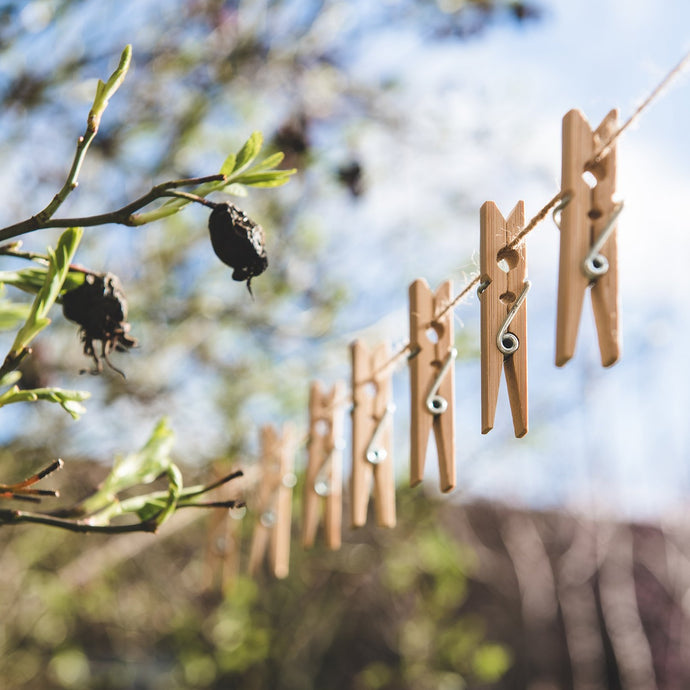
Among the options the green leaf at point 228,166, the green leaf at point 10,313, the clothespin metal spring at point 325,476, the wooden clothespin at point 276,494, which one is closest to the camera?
the green leaf at point 228,166

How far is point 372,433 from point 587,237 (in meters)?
0.64

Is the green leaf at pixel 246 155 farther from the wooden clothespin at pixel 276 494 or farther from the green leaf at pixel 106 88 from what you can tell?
the wooden clothespin at pixel 276 494

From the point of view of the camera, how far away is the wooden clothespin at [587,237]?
68 centimetres

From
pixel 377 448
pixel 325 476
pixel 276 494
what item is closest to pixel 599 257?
pixel 377 448

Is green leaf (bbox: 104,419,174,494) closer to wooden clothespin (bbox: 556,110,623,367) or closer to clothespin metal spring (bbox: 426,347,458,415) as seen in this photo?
clothespin metal spring (bbox: 426,347,458,415)

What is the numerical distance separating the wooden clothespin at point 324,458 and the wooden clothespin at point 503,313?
663 mm

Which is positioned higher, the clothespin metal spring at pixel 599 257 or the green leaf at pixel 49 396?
the clothespin metal spring at pixel 599 257

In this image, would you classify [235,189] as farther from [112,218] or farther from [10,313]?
[10,313]

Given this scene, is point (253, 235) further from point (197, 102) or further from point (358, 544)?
point (358, 544)

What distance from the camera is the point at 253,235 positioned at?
77cm

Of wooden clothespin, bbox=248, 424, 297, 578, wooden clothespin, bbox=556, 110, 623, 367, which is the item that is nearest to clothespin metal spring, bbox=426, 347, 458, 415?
wooden clothespin, bbox=556, 110, 623, 367

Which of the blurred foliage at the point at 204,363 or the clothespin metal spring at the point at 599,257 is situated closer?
the clothespin metal spring at the point at 599,257

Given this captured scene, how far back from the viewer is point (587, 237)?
719 millimetres

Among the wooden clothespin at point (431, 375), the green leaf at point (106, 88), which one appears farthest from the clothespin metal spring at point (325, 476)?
the green leaf at point (106, 88)
